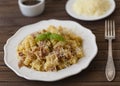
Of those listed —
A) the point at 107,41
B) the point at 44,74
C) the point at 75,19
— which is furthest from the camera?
the point at 75,19

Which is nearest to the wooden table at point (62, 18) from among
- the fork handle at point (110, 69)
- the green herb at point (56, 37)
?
the fork handle at point (110, 69)

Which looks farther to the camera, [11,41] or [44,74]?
[11,41]

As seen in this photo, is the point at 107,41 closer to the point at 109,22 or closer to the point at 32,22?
the point at 109,22

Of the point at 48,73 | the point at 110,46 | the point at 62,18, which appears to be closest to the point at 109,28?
the point at 110,46

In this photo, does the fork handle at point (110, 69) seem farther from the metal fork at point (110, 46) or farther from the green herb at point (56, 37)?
the green herb at point (56, 37)

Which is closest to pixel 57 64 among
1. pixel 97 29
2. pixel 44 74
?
pixel 44 74

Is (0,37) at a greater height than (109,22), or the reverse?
(109,22)

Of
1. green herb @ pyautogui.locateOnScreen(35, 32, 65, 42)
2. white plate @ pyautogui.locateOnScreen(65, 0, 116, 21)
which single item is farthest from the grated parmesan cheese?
green herb @ pyautogui.locateOnScreen(35, 32, 65, 42)
